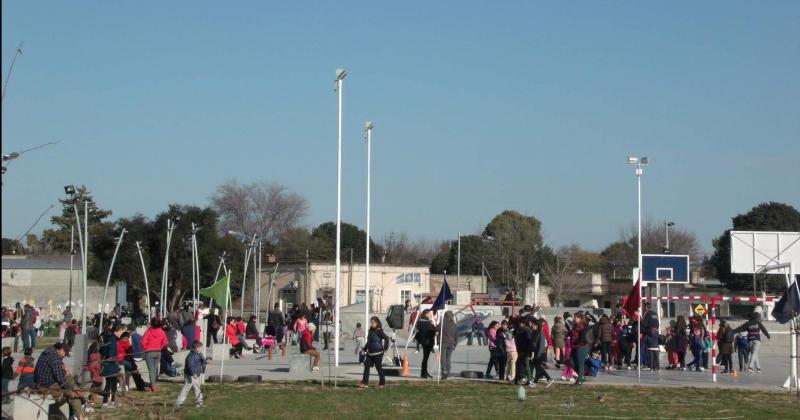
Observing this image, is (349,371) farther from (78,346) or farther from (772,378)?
(772,378)

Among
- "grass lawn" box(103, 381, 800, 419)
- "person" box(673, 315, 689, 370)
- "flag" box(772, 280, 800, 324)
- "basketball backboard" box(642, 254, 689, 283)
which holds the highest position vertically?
"basketball backboard" box(642, 254, 689, 283)

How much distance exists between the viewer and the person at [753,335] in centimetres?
2703

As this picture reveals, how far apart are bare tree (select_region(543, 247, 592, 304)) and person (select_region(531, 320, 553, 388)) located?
198 ft

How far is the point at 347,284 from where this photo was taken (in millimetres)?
74812

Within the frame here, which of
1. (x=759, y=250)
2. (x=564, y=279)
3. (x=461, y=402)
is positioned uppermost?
(x=759, y=250)

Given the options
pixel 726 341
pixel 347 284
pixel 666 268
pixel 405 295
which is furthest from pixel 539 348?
pixel 405 295

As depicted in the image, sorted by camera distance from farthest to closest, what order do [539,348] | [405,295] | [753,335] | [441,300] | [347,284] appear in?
[405,295], [347,284], [753,335], [441,300], [539,348]

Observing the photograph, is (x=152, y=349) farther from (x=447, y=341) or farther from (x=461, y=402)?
(x=447, y=341)

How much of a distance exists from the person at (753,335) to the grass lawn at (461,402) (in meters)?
5.44

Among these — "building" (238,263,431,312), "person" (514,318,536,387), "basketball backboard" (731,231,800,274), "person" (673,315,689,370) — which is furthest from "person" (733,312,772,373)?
"building" (238,263,431,312)

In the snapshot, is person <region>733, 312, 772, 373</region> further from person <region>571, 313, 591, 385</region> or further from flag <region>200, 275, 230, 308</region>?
flag <region>200, 275, 230, 308</region>

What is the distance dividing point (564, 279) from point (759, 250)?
3633 centimetres

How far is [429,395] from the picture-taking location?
2048 cm

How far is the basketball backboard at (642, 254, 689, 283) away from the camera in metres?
44.6
